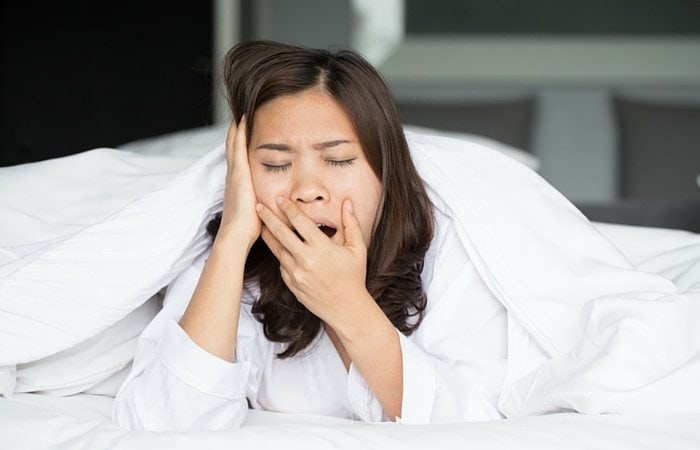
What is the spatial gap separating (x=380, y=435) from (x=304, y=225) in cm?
43

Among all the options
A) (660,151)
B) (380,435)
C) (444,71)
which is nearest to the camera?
(380,435)

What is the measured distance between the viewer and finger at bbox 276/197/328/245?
1.49 metres

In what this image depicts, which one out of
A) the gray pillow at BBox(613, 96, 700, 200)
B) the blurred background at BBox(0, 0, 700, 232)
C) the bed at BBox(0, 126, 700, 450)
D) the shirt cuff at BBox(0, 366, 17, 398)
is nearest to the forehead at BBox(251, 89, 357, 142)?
Result: the bed at BBox(0, 126, 700, 450)

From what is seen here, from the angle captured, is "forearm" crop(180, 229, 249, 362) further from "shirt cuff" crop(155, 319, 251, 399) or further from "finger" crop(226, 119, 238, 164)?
"finger" crop(226, 119, 238, 164)

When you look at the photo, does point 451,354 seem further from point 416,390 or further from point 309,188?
point 309,188

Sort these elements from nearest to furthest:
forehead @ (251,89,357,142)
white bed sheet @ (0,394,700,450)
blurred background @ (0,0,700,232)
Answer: white bed sheet @ (0,394,700,450), forehead @ (251,89,357,142), blurred background @ (0,0,700,232)

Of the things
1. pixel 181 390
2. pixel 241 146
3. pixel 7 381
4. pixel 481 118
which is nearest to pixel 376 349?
pixel 181 390

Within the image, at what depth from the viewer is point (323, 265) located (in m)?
1.47

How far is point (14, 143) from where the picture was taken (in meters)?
4.21

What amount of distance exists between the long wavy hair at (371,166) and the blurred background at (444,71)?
2.02m

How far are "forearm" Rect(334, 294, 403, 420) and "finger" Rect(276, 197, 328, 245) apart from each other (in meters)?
0.11

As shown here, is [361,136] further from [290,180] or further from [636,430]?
[636,430]

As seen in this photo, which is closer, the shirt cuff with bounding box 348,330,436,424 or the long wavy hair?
the shirt cuff with bounding box 348,330,436,424

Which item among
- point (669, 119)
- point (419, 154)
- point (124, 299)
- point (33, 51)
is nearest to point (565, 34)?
point (669, 119)
